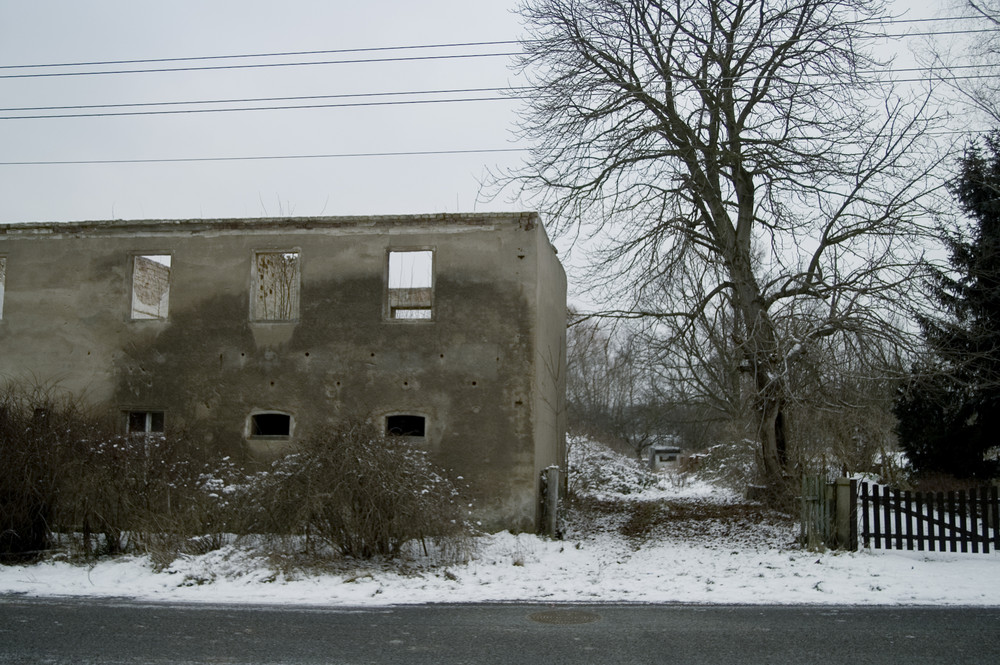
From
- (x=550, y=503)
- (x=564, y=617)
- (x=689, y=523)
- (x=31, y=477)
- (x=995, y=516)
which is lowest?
(x=689, y=523)

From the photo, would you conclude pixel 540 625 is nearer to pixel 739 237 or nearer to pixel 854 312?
pixel 854 312

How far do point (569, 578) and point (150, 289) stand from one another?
42.9ft

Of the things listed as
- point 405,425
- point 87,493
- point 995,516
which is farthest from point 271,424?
point 995,516

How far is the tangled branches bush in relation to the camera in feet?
37.9

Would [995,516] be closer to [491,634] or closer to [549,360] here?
[549,360]

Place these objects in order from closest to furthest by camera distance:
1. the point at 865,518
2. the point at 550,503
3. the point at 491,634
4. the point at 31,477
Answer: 1. the point at 491,634
2. the point at 31,477
3. the point at 865,518
4. the point at 550,503

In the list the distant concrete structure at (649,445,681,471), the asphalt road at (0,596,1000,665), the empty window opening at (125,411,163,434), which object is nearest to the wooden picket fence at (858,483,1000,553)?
the asphalt road at (0,596,1000,665)

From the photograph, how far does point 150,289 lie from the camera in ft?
64.2

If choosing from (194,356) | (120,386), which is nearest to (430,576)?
(194,356)

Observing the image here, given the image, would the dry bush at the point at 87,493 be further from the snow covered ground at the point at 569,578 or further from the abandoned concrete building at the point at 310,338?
the abandoned concrete building at the point at 310,338

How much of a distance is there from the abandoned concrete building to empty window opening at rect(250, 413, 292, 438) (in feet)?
0.13

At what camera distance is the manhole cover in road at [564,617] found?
→ 28.8 feet

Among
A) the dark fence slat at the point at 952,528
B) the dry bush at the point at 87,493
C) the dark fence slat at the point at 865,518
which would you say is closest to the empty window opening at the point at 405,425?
the dry bush at the point at 87,493

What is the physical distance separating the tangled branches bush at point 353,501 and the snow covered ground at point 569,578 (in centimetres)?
48
